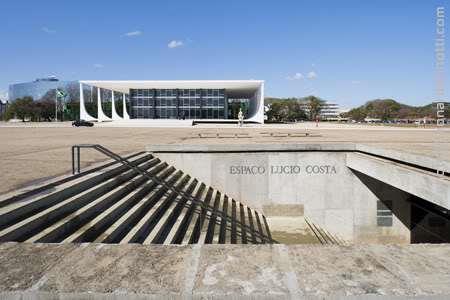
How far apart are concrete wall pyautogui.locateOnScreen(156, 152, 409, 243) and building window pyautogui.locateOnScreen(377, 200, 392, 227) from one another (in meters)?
0.16

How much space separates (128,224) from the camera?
7.52 metres

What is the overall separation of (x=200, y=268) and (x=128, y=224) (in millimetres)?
4963

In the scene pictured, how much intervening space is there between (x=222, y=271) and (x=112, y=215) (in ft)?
17.0

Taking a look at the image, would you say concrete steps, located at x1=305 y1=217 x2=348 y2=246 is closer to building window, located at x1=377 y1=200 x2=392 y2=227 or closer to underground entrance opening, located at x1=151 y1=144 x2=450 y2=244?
underground entrance opening, located at x1=151 y1=144 x2=450 y2=244

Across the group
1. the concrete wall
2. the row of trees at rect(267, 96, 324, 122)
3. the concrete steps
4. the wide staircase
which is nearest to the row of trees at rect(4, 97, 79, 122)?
the row of trees at rect(267, 96, 324, 122)

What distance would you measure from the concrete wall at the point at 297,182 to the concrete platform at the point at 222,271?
1143cm

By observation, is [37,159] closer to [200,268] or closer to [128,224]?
[128,224]

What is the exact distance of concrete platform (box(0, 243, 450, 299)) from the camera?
257 cm

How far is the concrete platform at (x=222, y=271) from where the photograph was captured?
257cm

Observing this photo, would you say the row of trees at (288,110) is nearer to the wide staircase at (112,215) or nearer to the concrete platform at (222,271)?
the wide staircase at (112,215)

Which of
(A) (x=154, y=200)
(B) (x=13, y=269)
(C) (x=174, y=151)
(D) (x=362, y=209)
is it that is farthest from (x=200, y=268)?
(D) (x=362, y=209)

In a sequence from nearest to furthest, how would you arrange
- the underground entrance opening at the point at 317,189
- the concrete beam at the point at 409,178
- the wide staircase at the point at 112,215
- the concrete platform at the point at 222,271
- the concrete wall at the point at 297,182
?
1. the concrete platform at the point at 222,271
2. the wide staircase at the point at 112,215
3. the concrete beam at the point at 409,178
4. the underground entrance opening at the point at 317,189
5. the concrete wall at the point at 297,182

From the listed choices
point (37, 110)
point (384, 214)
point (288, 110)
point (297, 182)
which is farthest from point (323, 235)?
point (288, 110)

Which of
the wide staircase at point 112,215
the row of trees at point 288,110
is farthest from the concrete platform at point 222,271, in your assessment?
the row of trees at point 288,110
